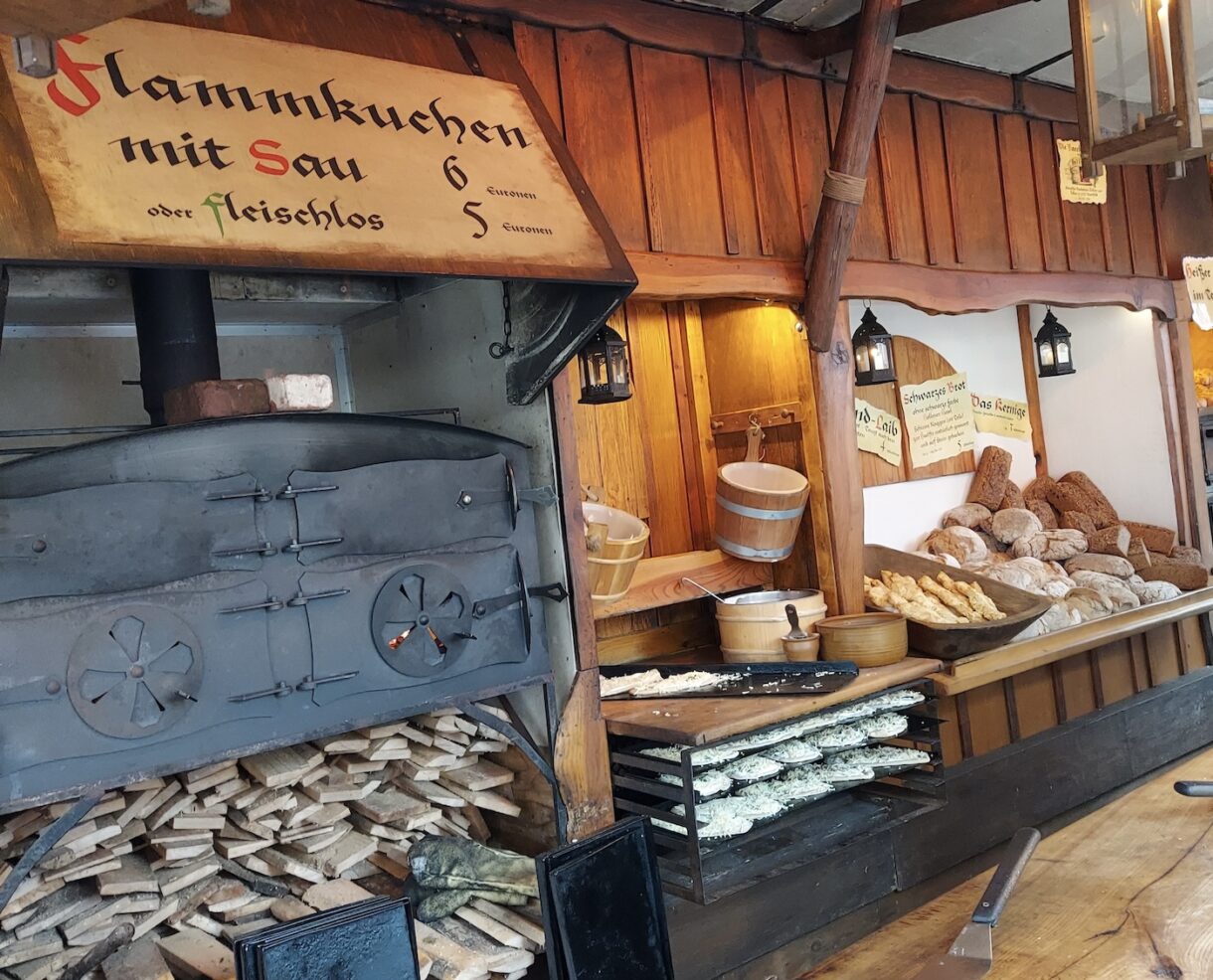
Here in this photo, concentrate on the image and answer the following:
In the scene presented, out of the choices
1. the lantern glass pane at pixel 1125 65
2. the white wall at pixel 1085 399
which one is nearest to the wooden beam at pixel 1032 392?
the white wall at pixel 1085 399

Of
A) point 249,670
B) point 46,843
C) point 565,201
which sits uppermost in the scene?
point 565,201

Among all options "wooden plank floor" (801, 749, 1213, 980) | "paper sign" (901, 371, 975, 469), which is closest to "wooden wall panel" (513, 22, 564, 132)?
"wooden plank floor" (801, 749, 1213, 980)

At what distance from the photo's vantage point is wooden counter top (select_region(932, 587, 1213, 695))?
168 inches

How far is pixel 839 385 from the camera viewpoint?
14.8ft

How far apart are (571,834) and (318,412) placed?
59.9 inches

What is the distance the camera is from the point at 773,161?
4359 millimetres

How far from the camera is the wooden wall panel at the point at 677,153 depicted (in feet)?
12.9

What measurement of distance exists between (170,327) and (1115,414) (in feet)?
18.0

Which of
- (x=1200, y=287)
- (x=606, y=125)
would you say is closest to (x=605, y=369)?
(x=606, y=125)

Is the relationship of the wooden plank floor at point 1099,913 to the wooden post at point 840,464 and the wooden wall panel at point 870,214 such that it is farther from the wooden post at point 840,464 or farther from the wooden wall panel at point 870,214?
the wooden wall panel at point 870,214

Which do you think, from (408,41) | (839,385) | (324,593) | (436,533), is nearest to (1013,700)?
(839,385)

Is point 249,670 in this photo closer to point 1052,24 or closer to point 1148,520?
point 1052,24

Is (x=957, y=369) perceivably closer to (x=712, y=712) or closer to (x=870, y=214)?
(x=870, y=214)

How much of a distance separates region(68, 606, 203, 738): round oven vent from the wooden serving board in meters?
2.85
